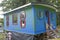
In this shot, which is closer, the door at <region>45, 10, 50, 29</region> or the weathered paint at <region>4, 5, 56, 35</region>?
the weathered paint at <region>4, 5, 56, 35</region>

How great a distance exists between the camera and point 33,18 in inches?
377

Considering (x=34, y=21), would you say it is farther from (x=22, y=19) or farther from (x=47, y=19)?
(x=22, y=19)

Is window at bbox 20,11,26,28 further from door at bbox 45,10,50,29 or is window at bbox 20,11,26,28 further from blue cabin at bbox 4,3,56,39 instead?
door at bbox 45,10,50,29

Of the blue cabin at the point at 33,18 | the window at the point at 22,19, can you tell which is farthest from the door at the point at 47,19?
the window at the point at 22,19

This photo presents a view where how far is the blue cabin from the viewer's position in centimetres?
962

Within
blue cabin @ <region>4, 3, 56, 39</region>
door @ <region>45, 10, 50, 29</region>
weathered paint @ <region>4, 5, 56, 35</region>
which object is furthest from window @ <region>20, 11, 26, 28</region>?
door @ <region>45, 10, 50, 29</region>

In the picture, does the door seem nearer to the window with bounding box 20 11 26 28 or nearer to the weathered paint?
the weathered paint

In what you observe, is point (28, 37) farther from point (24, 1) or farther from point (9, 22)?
point (24, 1)

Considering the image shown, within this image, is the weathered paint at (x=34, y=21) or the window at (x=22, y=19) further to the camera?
the window at (x=22, y=19)

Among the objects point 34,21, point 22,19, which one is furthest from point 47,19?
point 22,19

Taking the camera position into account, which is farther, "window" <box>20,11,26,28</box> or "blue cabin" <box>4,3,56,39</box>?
"window" <box>20,11,26,28</box>

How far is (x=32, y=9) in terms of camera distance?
9633 mm

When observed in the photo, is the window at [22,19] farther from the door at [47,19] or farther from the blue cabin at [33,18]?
the door at [47,19]

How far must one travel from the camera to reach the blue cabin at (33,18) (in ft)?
31.6
